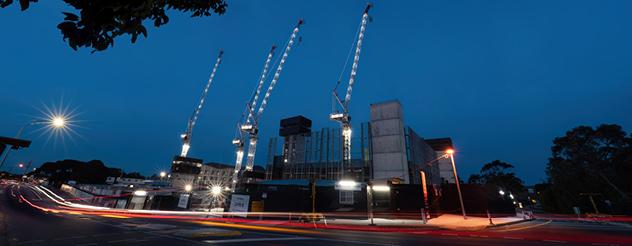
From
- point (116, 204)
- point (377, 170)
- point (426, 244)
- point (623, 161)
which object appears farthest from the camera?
point (377, 170)

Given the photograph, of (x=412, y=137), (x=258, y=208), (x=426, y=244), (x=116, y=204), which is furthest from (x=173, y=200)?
(x=412, y=137)

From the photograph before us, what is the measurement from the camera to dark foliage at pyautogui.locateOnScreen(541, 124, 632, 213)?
123 ft

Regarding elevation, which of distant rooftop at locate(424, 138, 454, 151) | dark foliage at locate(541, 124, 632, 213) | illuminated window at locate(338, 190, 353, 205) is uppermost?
distant rooftop at locate(424, 138, 454, 151)

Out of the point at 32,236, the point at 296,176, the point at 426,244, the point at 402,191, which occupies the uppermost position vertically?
the point at 296,176

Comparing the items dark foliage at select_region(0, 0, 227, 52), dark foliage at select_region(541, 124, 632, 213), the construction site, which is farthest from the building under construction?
dark foliage at select_region(0, 0, 227, 52)

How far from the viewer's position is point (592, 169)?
42.6m

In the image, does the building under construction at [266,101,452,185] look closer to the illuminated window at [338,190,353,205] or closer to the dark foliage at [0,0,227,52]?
the illuminated window at [338,190,353,205]

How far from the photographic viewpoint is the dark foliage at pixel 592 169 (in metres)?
37.3

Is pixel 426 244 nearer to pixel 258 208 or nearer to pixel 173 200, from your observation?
pixel 258 208

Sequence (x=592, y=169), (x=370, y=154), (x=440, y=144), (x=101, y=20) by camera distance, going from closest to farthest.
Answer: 1. (x=101, y=20)
2. (x=592, y=169)
3. (x=370, y=154)
4. (x=440, y=144)

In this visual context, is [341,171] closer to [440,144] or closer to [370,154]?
[370,154]

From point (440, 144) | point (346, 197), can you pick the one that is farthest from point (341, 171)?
point (440, 144)

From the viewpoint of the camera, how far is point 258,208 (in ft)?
92.7

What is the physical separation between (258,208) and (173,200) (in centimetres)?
1868
